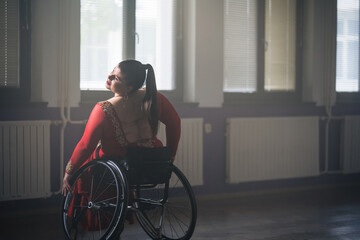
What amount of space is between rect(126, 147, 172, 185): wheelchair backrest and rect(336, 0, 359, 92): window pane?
3.04 m

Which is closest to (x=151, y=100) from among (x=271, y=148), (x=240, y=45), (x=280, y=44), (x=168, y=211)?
(x=168, y=211)

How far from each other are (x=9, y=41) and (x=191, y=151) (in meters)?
1.67

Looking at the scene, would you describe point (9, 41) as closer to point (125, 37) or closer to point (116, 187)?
point (125, 37)

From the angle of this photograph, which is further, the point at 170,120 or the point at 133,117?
the point at 170,120

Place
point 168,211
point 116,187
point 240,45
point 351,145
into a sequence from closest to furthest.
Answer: point 116,187 → point 168,211 → point 240,45 → point 351,145

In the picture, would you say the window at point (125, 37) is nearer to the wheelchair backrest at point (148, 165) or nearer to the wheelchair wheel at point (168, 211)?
the wheelchair wheel at point (168, 211)

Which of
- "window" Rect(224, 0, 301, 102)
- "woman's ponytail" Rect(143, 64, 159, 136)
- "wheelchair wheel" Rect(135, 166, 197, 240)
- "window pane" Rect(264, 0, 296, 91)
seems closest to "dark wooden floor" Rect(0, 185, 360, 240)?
"wheelchair wheel" Rect(135, 166, 197, 240)

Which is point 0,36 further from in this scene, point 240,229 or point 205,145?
point 240,229

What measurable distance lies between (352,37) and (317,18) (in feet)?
1.81

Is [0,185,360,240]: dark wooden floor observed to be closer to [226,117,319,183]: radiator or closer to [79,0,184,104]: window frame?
[226,117,319,183]: radiator

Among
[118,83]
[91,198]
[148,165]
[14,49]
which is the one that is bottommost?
[91,198]

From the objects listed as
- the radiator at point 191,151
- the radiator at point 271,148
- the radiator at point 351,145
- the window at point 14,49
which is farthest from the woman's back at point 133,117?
the radiator at point 351,145

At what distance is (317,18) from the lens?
184 inches

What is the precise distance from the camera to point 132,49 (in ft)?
12.8
